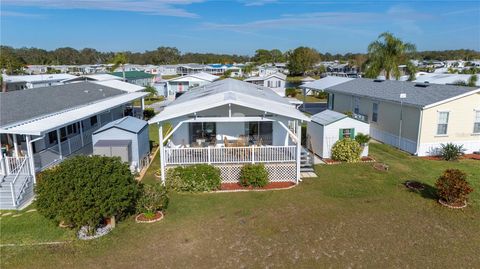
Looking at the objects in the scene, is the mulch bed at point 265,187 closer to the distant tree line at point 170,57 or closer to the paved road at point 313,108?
the paved road at point 313,108

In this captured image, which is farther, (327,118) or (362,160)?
(327,118)

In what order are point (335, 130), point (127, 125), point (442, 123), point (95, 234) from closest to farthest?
point (95, 234) < point (127, 125) < point (335, 130) < point (442, 123)

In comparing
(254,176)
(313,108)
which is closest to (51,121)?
(254,176)

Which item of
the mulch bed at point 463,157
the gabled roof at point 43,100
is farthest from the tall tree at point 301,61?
the mulch bed at point 463,157

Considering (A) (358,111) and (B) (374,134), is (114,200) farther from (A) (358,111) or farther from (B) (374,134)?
(A) (358,111)

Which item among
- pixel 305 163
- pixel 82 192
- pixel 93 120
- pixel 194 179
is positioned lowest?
pixel 305 163

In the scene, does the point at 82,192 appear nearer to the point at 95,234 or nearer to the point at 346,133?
the point at 95,234

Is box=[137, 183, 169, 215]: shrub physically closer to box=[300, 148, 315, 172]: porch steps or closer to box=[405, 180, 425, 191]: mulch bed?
box=[300, 148, 315, 172]: porch steps

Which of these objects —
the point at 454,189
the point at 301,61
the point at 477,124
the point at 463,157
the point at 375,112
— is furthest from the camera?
the point at 301,61
